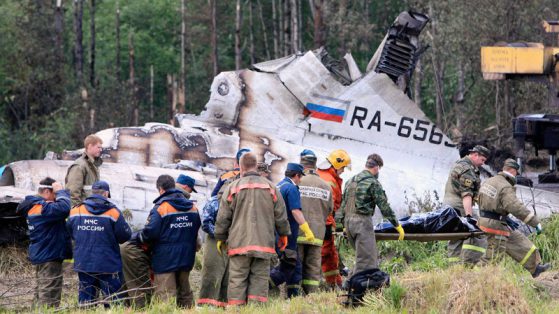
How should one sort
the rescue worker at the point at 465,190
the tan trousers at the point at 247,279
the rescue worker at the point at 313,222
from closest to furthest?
the tan trousers at the point at 247,279
the rescue worker at the point at 313,222
the rescue worker at the point at 465,190

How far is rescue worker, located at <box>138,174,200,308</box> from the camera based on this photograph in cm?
1084

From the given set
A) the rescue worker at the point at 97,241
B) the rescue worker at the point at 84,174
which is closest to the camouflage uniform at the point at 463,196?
the rescue worker at the point at 97,241

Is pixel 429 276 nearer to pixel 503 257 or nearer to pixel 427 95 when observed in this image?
pixel 503 257

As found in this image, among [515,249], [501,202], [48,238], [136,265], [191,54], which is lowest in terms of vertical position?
[136,265]

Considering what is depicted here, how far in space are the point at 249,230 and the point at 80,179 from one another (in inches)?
122

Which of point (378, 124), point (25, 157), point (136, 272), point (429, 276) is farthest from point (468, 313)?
point (25, 157)

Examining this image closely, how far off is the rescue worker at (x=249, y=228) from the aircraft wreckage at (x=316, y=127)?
4.85 meters

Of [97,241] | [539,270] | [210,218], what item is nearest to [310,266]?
[210,218]

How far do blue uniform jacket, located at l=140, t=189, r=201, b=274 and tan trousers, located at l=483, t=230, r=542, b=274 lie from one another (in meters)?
3.60

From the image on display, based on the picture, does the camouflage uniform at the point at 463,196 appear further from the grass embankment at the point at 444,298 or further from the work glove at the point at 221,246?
the work glove at the point at 221,246

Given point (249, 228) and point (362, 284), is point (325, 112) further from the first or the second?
point (362, 284)

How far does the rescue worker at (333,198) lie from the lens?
12.6m

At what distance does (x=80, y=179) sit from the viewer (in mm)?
12531

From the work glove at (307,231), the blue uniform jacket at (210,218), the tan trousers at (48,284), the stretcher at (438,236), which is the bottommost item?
the tan trousers at (48,284)
